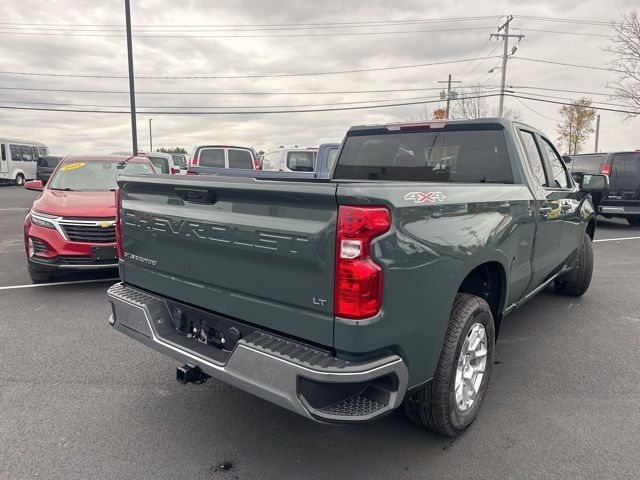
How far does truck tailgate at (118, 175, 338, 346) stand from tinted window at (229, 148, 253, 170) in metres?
10.4

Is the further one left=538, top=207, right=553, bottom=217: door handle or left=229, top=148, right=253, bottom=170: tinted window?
left=229, top=148, right=253, bottom=170: tinted window

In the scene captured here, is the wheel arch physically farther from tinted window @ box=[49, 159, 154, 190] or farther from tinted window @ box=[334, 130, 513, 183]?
tinted window @ box=[49, 159, 154, 190]

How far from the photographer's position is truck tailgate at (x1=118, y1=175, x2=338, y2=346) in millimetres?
2160

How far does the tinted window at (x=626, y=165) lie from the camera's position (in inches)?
483

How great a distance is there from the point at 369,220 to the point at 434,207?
0.50 meters

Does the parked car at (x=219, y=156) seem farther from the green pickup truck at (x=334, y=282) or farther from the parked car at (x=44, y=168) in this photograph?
the parked car at (x=44, y=168)

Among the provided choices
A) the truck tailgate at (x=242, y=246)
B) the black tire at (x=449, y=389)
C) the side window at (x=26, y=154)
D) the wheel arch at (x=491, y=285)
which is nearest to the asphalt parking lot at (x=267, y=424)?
the black tire at (x=449, y=389)

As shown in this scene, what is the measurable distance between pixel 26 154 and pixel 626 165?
34.2m

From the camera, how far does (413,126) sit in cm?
411

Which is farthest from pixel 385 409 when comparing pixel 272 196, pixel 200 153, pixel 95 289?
pixel 200 153

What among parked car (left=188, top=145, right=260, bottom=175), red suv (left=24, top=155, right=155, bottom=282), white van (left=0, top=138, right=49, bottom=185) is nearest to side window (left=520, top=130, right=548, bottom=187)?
red suv (left=24, top=155, right=155, bottom=282)

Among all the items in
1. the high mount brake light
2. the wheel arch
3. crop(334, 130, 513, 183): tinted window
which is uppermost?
the high mount brake light

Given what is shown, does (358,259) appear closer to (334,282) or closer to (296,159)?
(334,282)

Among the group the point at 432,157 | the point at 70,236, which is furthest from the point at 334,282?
the point at 70,236
